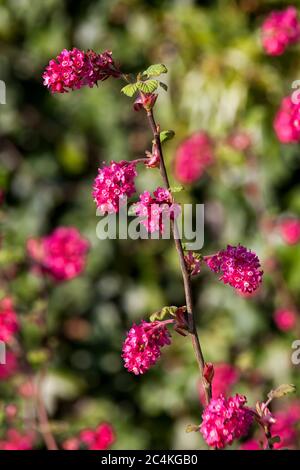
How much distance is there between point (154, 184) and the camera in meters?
3.81

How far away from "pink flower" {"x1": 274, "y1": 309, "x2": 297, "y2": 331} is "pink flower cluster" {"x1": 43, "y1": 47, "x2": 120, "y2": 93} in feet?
7.62

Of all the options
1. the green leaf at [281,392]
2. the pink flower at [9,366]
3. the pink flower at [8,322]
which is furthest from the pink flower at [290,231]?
the green leaf at [281,392]

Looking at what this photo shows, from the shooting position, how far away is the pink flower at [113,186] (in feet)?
4.34

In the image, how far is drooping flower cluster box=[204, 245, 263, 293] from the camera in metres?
1.36

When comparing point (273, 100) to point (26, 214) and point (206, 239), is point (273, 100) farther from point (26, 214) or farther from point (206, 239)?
point (26, 214)

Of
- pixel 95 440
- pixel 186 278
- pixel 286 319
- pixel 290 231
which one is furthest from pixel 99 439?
pixel 290 231

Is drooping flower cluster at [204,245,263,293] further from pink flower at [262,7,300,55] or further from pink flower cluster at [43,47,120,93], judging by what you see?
pink flower at [262,7,300,55]

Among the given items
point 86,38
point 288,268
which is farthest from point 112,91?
point 288,268

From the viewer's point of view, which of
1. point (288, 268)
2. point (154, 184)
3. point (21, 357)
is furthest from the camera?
point (154, 184)

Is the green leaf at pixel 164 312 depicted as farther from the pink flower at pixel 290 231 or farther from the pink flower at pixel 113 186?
the pink flower at pixel 290 231

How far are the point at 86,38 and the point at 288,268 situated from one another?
55.1 inches

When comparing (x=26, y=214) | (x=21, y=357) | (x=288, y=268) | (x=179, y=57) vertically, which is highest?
(x=179, y=57)

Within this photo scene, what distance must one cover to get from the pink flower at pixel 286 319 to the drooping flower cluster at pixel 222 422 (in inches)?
86.3

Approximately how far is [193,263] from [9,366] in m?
1.73
